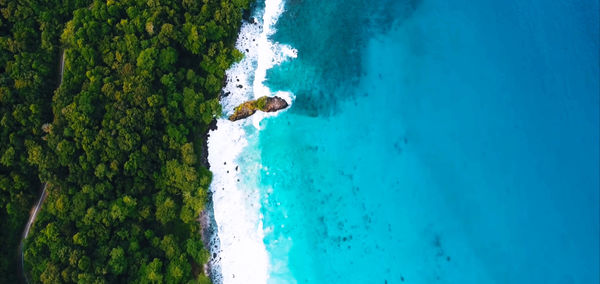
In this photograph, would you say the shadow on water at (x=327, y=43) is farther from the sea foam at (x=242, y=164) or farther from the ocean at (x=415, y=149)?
the sea foam at (x=242, y=164)

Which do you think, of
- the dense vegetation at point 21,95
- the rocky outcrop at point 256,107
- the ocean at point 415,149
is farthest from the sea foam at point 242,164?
the dense vegetation at point 21,95

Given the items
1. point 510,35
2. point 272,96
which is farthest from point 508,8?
point 272,96

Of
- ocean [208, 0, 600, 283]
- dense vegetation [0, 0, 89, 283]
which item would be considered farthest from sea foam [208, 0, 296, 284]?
dense vegetation [0, 0, 89, 283]

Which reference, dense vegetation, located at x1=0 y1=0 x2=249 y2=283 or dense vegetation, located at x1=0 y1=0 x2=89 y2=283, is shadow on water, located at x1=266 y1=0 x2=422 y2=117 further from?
dense vegetation, located at x1=0 y1=0 x2=89 y2=283

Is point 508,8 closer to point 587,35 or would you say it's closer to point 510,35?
point 510,35

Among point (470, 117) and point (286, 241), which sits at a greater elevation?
point (470, 117)

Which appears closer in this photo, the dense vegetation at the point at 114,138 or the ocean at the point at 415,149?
the dense vegetation at the point at 114,138

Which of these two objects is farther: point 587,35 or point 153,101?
point 587,35
